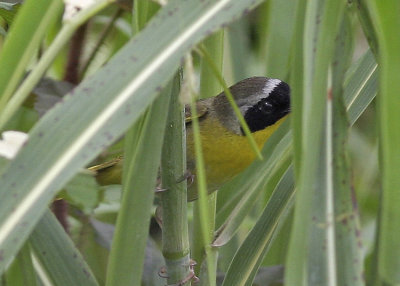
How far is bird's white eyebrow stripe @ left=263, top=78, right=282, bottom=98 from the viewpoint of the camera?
1.59 meters

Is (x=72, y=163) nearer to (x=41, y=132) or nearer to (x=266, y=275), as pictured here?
(x=41, y=132)

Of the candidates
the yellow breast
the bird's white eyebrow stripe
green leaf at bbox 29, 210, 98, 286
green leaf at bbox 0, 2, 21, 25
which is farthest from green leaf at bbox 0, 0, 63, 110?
the bird's white eyebrow stripe

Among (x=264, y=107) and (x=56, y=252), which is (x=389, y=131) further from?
(x=264, y=107)

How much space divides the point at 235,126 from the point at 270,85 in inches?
4.6

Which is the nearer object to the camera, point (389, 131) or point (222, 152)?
point (389, 131)

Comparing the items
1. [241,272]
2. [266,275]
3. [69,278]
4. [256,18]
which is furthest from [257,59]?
[69,278]

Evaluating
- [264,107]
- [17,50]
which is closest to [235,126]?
[264,107]

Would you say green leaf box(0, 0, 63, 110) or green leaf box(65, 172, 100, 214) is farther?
green leaf box(65, 172, 100, 214)

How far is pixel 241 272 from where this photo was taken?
1.01 meters

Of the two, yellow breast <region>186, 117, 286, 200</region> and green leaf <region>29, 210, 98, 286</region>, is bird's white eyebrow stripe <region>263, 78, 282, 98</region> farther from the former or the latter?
green leaf <region>29, 210, 98, 286</region>

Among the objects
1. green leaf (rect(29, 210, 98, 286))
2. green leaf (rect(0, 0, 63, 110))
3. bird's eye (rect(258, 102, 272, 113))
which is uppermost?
bird's eye (rect(258, 102, 272, 113))

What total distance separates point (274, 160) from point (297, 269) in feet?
1.77

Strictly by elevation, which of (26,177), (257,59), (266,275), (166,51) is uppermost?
(257,59)

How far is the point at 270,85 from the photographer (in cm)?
162
